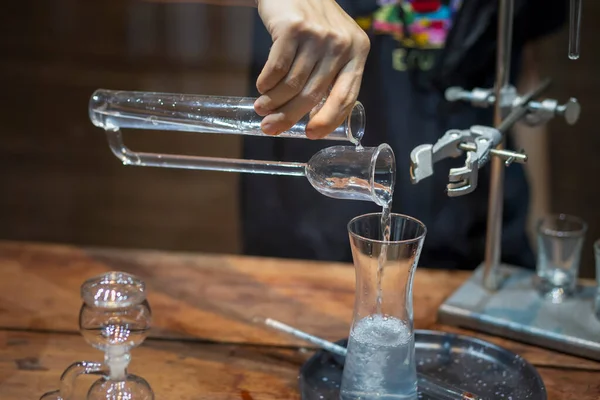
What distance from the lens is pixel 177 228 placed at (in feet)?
7.28

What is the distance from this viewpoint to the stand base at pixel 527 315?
37.5 inches

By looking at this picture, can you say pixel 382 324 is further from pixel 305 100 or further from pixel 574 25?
pixel 574 25

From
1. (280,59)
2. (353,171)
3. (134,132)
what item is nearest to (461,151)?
(353,171)

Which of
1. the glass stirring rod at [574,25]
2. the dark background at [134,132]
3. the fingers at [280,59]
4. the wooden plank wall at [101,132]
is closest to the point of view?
the fingers at [280,59]

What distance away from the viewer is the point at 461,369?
916 millimetres

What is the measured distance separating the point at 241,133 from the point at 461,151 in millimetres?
256

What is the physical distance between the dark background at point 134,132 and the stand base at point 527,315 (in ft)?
2.40

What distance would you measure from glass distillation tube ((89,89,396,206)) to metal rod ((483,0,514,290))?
224 mm

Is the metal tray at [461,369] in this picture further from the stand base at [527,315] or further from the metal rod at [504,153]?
the metal rod at [504,153]

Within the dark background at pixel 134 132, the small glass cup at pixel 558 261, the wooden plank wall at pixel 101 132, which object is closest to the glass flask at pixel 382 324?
the small glass cup at pixel 558 261

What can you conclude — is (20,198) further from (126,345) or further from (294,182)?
(126,345)

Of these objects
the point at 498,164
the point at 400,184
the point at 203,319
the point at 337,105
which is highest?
the point at 337,105

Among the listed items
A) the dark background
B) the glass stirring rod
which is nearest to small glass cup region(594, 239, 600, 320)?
the glass stirring rod

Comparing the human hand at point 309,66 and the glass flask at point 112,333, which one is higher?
the human hand at point 309,66
